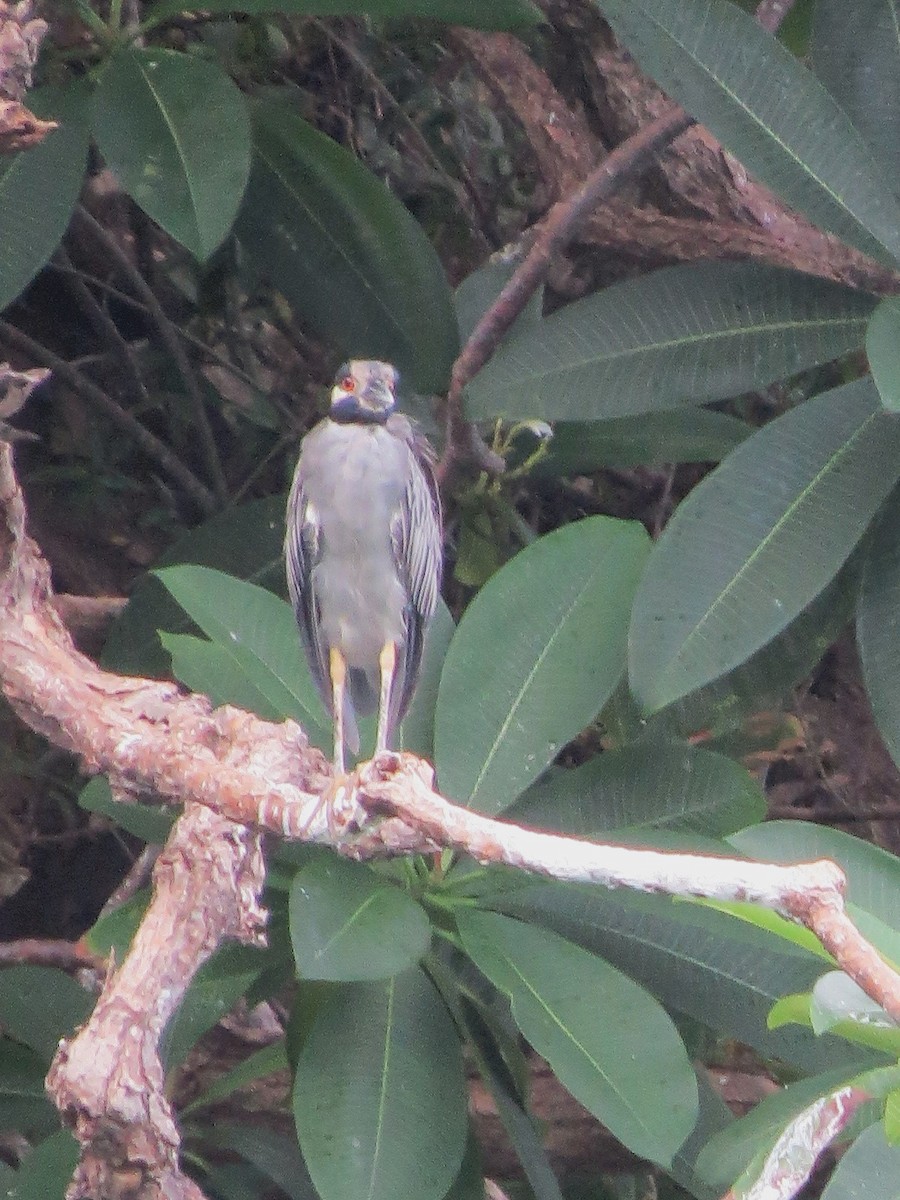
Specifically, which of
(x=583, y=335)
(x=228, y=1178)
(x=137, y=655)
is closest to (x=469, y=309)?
(x=583, y=335)

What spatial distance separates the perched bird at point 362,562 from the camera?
2.20m

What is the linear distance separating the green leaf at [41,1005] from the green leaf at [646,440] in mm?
1156

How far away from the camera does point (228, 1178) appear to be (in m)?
2.21

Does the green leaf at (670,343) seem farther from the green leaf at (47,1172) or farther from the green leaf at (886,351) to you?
the green leaf at (47,1172)

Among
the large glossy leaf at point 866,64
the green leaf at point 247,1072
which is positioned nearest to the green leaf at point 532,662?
the green leaf at point 247,1072

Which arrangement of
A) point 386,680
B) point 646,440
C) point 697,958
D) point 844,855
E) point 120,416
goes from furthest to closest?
1. point 120,416
2. point 646,440
3. point 386,680
4. point 697,958
5. point 844,855

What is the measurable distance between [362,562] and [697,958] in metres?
0.75

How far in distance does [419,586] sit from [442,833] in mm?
1017

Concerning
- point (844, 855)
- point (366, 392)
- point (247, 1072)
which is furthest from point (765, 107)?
point (247, 1072)

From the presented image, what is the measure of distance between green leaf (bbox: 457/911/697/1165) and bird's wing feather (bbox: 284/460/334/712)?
0.53m

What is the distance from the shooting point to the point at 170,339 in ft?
9.40

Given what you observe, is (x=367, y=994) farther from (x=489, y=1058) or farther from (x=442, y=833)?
(x=442, y=833)

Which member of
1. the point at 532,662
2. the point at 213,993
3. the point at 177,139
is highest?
the point at 177,139

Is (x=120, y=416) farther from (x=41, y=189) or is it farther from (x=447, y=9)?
(x=447, y=9)
